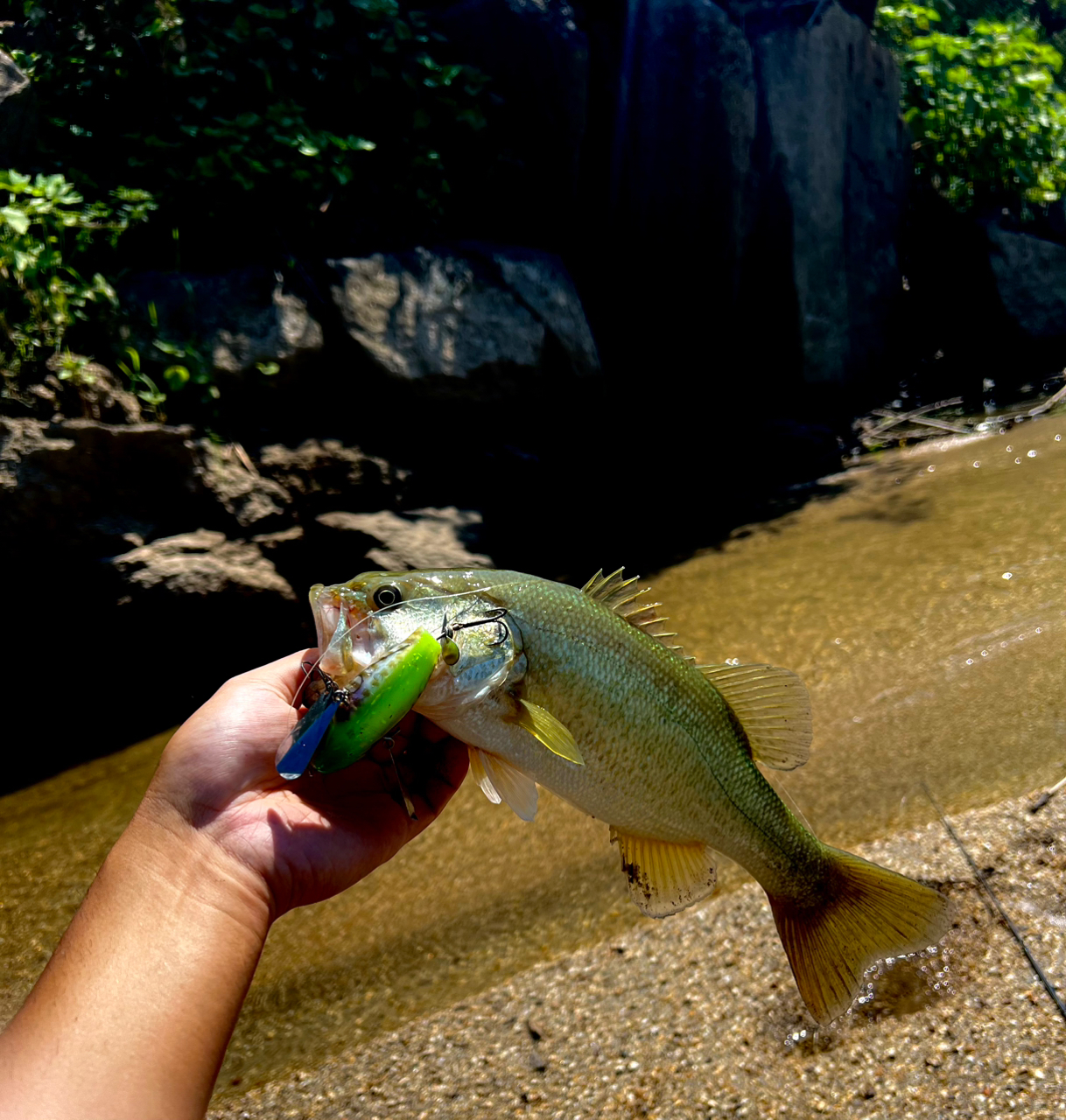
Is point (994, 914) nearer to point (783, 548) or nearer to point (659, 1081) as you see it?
point (659, 1081)

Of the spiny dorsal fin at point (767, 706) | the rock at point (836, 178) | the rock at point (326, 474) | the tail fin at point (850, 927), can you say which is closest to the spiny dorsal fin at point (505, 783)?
the spiny dorsal fin at point (767, 706)

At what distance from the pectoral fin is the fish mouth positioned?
35 centimetres

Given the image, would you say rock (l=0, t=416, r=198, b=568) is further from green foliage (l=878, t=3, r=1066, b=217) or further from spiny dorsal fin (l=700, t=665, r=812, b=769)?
green foliage (l=878, t=3, r=1066, b=217)

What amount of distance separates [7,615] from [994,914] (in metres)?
5.39

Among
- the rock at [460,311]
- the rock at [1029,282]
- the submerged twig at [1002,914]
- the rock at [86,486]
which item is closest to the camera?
the submerged twig at [1002,914]

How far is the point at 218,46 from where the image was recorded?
7.42 metres

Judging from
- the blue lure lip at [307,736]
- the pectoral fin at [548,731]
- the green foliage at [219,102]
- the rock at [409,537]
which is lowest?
the rock at [409,537]

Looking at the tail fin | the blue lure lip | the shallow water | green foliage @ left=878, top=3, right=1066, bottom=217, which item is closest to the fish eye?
the blue lure lip

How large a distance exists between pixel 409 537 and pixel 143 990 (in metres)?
4.69

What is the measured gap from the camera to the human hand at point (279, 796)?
80.0 inches

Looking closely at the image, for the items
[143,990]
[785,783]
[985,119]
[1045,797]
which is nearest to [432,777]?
[143,990]

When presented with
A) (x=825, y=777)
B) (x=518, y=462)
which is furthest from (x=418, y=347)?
(x=825, y=777)

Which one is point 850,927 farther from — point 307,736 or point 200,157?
point 200,157

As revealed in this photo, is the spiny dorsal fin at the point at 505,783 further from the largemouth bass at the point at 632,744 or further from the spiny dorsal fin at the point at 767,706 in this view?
the spiny dorsal fin at the point at 767,706
